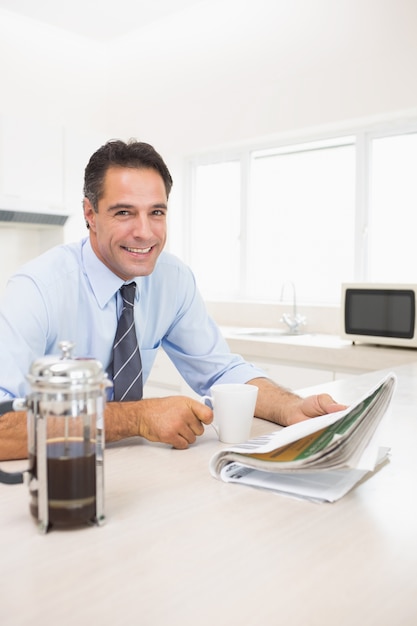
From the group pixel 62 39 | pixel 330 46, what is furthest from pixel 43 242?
pixel 330 46

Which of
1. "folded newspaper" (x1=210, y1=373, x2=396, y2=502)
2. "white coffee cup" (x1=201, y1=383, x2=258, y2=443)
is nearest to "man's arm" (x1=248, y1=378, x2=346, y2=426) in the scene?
"white coffee cup" (x1=201, y1=383, x2=258, y2=443)

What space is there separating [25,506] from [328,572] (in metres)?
0.41

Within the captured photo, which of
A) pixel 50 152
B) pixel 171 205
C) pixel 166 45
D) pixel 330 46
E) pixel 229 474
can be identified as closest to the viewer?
pixel 229 474

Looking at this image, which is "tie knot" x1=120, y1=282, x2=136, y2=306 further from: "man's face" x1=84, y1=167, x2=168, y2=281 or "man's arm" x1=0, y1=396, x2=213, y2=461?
"man's arm" x1=0, y1=396, x2=213, y2=461

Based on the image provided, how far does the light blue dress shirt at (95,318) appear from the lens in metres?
1.35

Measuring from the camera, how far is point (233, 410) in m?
1.14

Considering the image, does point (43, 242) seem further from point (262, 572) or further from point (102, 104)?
point (262, 572)

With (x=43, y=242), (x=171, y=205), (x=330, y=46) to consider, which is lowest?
(x=43, y=242)

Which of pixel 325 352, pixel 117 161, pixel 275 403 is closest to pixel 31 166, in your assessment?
pixel 325 352

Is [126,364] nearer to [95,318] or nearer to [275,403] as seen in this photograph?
[95,318]

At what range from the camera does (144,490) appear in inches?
35.3

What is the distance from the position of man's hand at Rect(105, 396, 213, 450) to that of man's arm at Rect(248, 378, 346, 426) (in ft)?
0.74

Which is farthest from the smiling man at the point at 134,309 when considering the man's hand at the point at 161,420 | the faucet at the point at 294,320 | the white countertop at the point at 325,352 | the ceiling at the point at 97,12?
the ceiling at the point at 97,12

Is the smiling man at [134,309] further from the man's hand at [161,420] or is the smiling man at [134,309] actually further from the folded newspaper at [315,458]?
the folded newspaper at [315,458]
